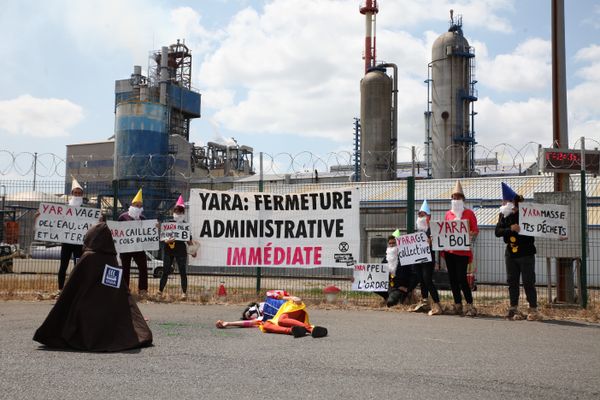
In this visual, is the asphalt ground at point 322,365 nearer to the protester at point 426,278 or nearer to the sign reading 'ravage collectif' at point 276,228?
the protester at point 426,278

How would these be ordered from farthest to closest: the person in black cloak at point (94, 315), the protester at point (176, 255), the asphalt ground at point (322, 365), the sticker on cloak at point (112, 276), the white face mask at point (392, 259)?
the protester at point (176, 255) → the white face mask at point (392, 259) → the sticker on cloak at point (112, 276) → the person in black cloak at point (94, 315) → the asphalt ground at point (322, 365)

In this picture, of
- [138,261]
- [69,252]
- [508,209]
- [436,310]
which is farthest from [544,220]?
[69,252]

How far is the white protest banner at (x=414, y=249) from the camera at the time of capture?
422 inches

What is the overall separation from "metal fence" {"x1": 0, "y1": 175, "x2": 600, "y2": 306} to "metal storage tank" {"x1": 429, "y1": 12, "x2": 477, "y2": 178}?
46.0 feet

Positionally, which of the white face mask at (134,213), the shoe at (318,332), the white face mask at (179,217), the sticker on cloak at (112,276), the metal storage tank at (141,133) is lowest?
the shoe at (318,332)

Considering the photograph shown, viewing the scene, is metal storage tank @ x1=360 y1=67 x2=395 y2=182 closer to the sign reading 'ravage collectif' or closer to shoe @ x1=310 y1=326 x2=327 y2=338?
the sign reading 'ravage collectif'

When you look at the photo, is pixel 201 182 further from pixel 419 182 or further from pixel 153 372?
pixel 153 372

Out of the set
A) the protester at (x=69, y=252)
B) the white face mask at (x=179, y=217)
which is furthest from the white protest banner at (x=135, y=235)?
the protester at (x=69, y=252)

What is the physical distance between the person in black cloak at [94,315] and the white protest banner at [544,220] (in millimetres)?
6483

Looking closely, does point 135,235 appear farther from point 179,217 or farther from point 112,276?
point 112,276

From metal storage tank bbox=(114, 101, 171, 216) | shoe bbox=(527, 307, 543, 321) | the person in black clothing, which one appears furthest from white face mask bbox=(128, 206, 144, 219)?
A: metal storage tank bbox=(114, 101, 171, 216)

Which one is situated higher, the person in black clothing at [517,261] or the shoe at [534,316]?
the person in black clothing at [517,261]

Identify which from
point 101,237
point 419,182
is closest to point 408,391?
point 101,237

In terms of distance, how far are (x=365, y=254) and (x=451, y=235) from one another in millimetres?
17194
